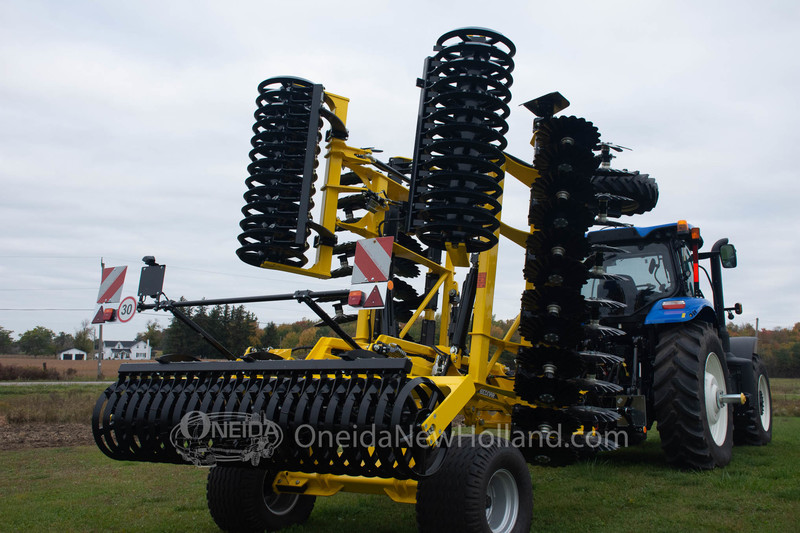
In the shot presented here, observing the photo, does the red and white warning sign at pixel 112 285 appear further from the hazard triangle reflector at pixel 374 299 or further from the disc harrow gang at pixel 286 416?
the hazard triangle reflector at pixel 374 299

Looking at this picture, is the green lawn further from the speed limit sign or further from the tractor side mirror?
the tractor side mirror

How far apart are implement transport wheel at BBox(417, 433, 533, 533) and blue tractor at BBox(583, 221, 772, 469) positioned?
1588 mm

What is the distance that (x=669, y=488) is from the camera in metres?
5.34

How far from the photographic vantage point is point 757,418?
25.6 ft

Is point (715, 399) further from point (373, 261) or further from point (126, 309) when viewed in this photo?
point (126, 309)

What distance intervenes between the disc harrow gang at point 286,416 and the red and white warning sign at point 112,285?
0.59m

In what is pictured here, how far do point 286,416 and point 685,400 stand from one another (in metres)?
4.02

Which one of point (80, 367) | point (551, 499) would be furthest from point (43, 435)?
point (80, 367)

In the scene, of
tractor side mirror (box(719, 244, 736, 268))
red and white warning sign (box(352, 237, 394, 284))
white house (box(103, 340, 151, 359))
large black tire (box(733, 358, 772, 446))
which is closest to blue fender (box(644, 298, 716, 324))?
tractor side mirror (box(719, 244, 736, 268))

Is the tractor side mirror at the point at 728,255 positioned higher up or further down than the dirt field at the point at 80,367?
higher up

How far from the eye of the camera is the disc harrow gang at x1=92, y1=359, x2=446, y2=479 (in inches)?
127

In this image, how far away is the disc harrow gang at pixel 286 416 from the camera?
3215mm

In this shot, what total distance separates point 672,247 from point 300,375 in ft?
16.2

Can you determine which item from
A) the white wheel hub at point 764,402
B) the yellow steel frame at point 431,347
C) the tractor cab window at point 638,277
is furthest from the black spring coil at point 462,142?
the white wheel hub at point 764,402
